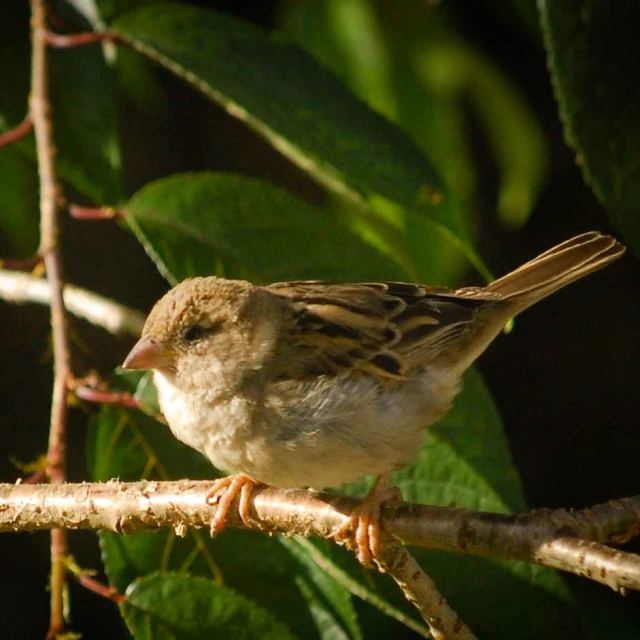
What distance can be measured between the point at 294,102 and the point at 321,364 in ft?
1.71

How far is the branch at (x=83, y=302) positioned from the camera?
2.59m

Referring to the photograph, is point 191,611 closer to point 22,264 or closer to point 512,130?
point 22,264

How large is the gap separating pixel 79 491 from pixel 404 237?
1.03 meters

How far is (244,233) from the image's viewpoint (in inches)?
86.5

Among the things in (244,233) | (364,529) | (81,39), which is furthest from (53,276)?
(364,529)

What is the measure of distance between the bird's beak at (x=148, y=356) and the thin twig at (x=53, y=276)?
111 mm

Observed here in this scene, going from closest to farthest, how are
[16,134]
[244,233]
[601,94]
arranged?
[601,94]
[244,233]
[16,134]

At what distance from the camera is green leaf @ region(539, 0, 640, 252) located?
196 cm

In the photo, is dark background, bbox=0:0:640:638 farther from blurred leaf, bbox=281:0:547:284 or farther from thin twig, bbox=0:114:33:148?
thin twig, bbox=0:114:33:148

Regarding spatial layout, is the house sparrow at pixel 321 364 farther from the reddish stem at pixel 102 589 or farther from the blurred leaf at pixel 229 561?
the reddish stem at pixel 102 589

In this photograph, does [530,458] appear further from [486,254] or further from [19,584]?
[19,584]

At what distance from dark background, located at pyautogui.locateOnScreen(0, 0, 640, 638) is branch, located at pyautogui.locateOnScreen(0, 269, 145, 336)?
26.8 inches

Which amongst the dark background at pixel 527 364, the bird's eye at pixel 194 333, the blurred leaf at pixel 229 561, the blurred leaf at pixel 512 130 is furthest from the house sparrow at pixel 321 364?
the dark background at pixel 527 364

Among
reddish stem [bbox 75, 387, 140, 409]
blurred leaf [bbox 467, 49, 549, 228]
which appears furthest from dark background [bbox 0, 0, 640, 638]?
reddish stem [bbox 75, 387, 140, 409]
